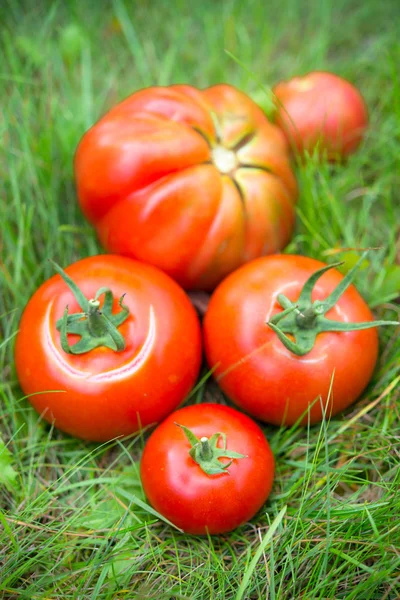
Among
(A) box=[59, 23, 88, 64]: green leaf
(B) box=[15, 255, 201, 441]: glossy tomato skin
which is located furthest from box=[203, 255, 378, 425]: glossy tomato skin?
(A) box=[59, 23, 88, 64]: green leaf

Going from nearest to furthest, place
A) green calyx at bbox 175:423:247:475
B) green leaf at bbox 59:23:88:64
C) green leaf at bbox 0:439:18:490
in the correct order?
green calyx at bbox 175:423:247:475, green leaf at bbox 0:439:18:490, green leaf at bbox 59:23:88:64

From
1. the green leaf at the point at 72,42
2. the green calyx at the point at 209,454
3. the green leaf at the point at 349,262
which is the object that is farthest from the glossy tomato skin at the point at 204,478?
the green leaf at the point at 72,42

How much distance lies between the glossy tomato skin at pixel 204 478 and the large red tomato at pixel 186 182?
0.56 m

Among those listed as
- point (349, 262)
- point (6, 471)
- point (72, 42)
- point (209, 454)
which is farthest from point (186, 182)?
point (72, 42)

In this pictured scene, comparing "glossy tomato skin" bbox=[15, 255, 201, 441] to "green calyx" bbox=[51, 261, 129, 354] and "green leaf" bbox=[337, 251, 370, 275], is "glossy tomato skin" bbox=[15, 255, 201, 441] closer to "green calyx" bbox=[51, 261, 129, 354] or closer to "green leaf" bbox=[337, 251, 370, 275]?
"green calyx" bbox=[51, 261, 129, 354]

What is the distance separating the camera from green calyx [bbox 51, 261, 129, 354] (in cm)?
150

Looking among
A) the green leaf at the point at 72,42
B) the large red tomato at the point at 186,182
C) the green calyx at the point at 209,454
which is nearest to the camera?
the green calyx at the point at 209,454

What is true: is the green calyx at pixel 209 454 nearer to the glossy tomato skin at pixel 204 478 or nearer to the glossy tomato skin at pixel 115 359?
the glossy tomato skin at pixel 204 478

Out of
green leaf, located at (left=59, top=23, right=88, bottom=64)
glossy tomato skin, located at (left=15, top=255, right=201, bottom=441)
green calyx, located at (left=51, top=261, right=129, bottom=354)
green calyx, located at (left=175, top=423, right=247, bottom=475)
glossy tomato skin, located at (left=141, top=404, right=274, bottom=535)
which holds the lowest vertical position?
glossy tomato skin, located at (left=141, top=404, right=274, bottom=535)

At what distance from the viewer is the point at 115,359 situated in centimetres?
155

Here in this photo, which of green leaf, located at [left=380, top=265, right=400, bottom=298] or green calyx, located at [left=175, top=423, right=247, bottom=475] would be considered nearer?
green calyx, located at [left=175, top=423, right=247, bottom=475]

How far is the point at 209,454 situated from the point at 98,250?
41.5 inches

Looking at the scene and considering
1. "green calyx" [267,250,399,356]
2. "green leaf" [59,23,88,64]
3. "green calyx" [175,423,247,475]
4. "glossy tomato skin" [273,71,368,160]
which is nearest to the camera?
"green calyx" [175,423,247,475]

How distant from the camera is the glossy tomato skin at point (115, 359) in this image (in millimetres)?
1560
